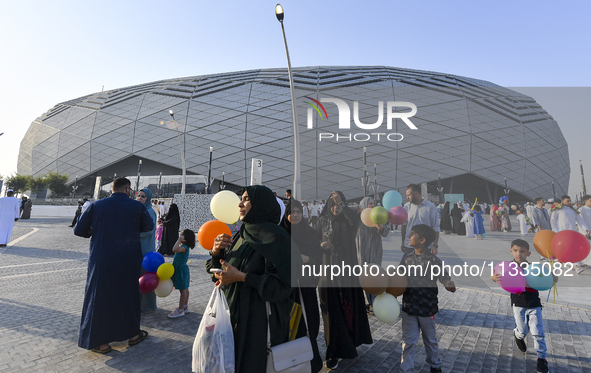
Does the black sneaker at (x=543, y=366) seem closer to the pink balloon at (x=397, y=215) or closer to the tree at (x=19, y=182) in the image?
the pink balloon at (x=397, y=215)

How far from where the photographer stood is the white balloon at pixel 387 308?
2676mm

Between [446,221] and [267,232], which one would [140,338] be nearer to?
[267,232]

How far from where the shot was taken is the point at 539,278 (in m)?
2.57

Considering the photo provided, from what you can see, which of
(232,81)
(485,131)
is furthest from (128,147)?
(485,131)

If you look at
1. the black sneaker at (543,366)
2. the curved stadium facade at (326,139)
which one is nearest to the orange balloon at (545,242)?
the black sneaker at (543,366)

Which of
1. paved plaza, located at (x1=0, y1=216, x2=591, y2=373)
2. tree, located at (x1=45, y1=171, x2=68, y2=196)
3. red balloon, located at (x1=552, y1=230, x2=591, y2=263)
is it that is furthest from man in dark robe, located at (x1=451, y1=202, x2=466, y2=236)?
tree, located at (x1=45, y1=171, x2=68, y2=196)

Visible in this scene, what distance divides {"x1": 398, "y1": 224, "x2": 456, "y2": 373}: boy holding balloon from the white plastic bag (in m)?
1.57

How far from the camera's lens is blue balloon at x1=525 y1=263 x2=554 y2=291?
256cm

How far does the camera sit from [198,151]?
36344 millimetres

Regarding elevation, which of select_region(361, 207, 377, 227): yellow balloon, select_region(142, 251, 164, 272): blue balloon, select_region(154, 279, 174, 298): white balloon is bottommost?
select_region(154, 279, 174, 298): white balloon

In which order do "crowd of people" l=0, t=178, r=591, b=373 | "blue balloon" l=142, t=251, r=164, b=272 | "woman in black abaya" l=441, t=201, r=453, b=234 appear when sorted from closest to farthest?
"crowd of people" l=0, t=178, r=591, b=373
"blue balloon" l=142, t=251, r=164, b=272
"woman in black abaya" l=441, t=201, r=453, b=234

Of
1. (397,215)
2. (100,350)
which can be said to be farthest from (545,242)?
(100,350)

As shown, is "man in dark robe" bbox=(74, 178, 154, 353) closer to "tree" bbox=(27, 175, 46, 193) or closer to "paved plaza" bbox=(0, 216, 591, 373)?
"paved plaza" bbox=(0, 216, 591, 373)

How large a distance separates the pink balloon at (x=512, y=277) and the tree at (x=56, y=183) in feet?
152
